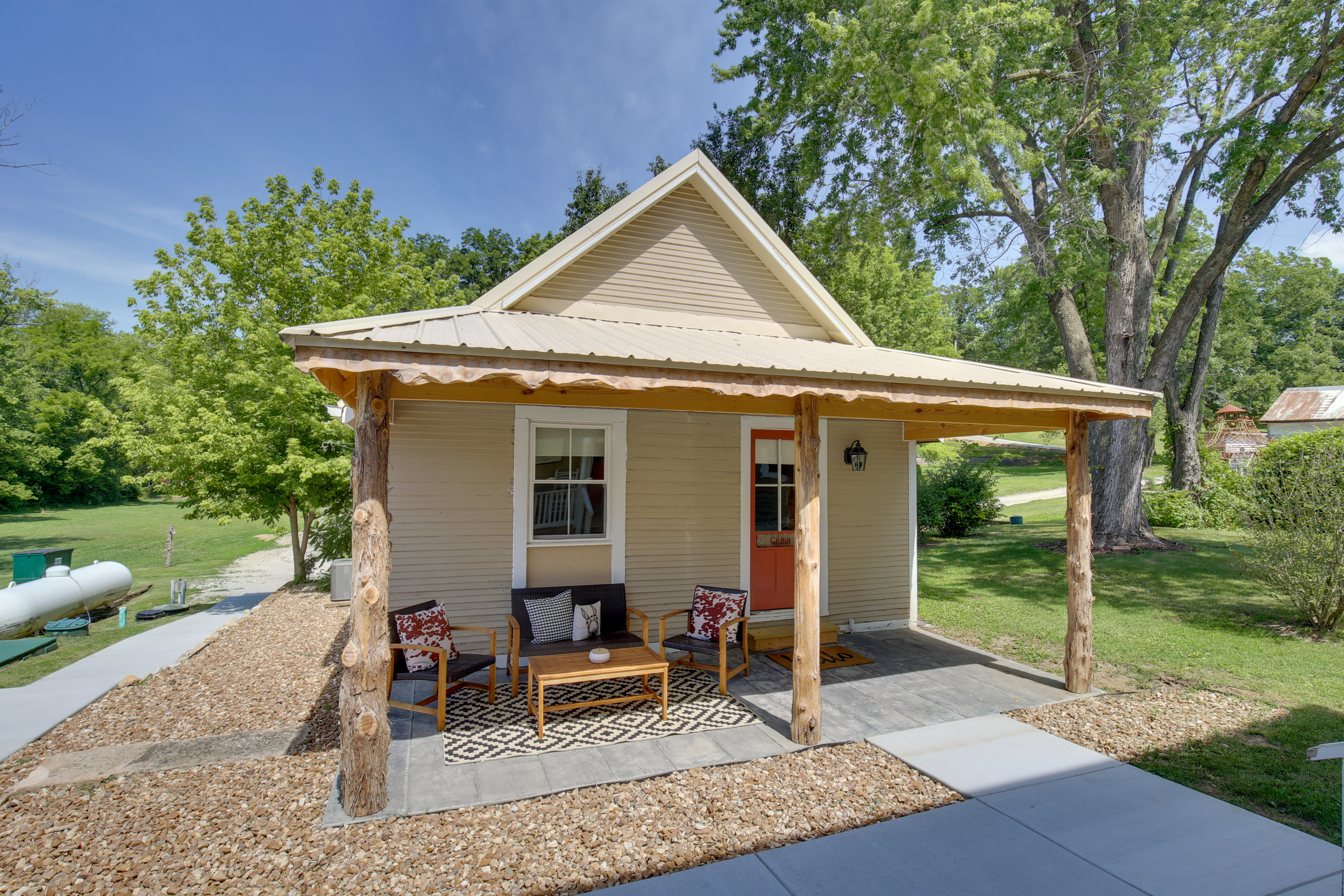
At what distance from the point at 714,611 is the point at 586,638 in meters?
1.34

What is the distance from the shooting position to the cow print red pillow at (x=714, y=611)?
6.50 metres

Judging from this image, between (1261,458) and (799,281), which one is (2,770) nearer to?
(799,281)

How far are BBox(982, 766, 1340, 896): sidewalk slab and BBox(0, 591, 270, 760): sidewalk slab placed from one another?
287 inches

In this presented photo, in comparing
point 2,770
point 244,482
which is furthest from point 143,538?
point 2,770

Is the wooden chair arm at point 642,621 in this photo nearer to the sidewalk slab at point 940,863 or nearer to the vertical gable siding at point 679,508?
the vertical gable siding at point 679,508

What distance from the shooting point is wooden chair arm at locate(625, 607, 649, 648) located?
613 centimetres

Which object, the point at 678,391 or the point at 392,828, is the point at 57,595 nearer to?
the point at 392,828

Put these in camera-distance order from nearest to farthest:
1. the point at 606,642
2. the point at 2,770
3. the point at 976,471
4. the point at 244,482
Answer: the point at 2,770 < the point at 606,642 < the point at 244,482 < the point at 976,471

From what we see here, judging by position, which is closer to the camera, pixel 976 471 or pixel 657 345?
pixel 657 345

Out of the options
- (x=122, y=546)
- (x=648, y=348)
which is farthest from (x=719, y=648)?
(x=122, y=546)

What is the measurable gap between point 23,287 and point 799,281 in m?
38.8

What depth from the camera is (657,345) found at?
509 cm

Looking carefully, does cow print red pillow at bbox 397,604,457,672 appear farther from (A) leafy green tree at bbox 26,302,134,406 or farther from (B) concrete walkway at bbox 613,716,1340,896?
(A) leafy green tree at bbox 26,302,134,406

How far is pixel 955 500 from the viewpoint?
18.1 m
